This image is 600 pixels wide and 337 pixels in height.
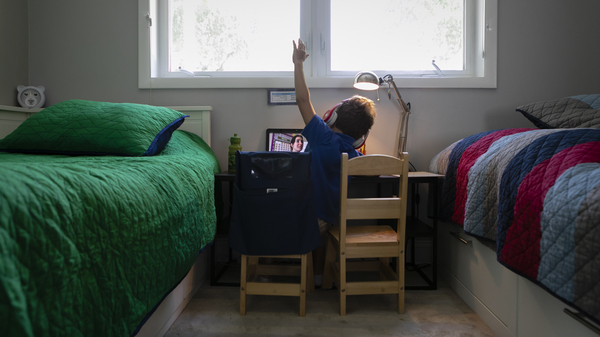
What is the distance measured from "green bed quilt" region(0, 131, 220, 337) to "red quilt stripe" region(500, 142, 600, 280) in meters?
1.10

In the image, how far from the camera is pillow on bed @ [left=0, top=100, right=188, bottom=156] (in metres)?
1.32

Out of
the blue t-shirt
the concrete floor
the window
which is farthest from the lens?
the window

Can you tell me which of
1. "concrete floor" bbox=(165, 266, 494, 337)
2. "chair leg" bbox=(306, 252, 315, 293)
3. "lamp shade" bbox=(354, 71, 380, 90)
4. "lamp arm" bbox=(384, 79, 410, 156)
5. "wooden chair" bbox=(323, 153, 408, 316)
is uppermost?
"lamp shade" bbox=(354, 71, 380, 90)

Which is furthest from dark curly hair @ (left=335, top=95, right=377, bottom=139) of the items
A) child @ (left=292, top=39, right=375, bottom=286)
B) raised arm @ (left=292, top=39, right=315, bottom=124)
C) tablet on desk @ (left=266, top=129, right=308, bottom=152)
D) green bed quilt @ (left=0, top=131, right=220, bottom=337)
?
green bed quilt @ (left=0, top=131, right=220, bottom=337)

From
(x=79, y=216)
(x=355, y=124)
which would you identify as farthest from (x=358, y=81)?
(x=79, y=216)

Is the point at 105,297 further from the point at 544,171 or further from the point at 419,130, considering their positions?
the point at 419,130

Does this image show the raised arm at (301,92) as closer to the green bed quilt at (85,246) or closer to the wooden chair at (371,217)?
the wooden chair at (371,217)

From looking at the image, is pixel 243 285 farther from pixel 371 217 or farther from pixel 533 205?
pixel 533 205

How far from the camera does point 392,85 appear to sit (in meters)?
A: 1.96

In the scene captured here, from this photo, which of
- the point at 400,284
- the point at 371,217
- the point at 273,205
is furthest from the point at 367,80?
the point at 400,284

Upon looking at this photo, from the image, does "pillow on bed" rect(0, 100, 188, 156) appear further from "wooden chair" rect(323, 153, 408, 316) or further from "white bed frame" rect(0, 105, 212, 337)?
"wooden chair" rect(323, 153, 408, 316)

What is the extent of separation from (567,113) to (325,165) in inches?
48.9

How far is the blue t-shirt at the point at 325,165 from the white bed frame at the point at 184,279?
0.74 meters

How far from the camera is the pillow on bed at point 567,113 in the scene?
1.47 m
